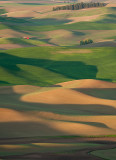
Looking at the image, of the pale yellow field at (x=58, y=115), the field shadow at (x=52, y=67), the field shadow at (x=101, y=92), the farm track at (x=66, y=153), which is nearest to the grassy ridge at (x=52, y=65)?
the field shadow at (x=52, y=67)

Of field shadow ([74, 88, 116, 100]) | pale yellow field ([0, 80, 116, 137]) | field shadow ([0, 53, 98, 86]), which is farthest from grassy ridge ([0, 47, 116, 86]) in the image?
pale yellow field ([0, 80, 116, 137])

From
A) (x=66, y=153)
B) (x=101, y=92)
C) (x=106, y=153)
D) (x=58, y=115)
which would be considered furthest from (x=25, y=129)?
(x=101, y=92)

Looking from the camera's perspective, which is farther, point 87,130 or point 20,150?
point 87,130

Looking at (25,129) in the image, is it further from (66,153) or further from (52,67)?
(52,67)

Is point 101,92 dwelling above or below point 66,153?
below

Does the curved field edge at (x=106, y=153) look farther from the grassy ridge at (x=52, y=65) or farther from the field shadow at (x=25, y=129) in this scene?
the grassy ridge at (x=52, y=65)

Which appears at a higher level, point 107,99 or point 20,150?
point 20,150

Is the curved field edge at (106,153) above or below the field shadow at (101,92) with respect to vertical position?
above

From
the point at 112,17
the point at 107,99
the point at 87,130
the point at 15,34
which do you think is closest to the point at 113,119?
the point at 87,130

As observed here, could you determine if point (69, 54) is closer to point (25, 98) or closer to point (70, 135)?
point (25, 98)
